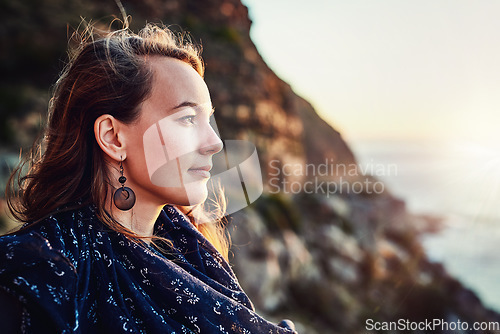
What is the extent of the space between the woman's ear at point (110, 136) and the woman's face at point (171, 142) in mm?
21

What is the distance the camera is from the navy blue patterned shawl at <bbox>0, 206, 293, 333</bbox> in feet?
3.26

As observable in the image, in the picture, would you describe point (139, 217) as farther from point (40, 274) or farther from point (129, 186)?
point (40, 274)

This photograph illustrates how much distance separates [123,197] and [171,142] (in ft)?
0.73

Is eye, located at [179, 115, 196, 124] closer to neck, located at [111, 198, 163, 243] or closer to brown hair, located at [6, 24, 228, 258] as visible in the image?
brown hair, located at [6, 24, 228, 258]

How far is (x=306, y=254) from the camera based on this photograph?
9.38m

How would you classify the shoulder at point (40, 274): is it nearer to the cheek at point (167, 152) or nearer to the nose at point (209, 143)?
the cheek at point (167, 152)

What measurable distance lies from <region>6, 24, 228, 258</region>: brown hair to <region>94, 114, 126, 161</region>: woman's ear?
0.08 ft

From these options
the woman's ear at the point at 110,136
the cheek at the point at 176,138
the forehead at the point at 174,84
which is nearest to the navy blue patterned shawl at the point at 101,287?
the woman's ear at the point at 110,136

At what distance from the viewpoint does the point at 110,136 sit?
4.18ft

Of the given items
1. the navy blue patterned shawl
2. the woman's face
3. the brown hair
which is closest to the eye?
the woman's face

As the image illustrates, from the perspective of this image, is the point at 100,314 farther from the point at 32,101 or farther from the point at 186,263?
the point at 32,101

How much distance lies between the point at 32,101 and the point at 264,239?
4.89 m

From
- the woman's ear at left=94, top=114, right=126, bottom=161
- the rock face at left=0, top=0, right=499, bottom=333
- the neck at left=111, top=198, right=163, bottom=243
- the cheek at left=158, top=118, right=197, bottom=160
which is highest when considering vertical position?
the rock face at left=0, top=0, right=499, bottom=333

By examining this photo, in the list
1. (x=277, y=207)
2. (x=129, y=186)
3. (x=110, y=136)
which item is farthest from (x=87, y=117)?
(x=277, y=207)
